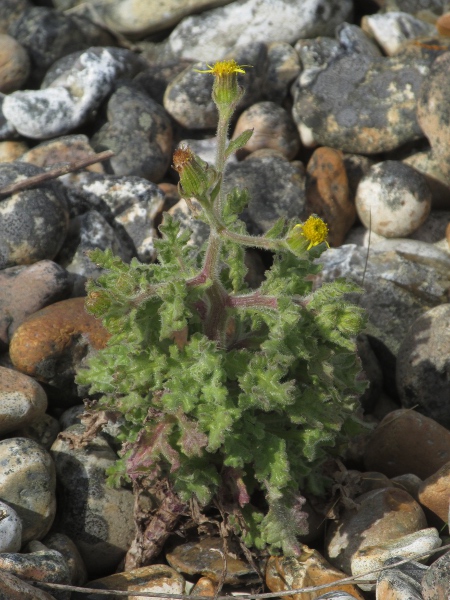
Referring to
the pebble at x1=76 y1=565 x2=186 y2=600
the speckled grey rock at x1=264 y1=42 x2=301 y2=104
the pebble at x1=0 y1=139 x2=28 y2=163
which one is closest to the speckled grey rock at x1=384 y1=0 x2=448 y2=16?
the speckled grey rock at x1=264 y1=42 x2=301 y2=104

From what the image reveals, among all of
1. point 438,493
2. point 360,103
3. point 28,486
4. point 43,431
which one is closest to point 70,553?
point 28,486

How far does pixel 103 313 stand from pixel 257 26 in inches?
179

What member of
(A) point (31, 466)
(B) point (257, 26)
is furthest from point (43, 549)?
(B) point (257, 26)

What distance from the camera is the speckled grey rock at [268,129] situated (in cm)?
627

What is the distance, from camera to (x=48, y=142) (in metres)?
6.12

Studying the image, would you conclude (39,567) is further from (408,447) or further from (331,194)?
(331,194)

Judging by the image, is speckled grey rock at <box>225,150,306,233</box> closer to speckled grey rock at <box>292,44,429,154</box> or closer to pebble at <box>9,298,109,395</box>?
speckled grey rock at <box>292,44,429,154</box>

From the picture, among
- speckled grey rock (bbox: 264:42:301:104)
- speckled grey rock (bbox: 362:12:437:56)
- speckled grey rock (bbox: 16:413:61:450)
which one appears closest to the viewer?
speckled grey rock (bbox: 16:413:61:450)

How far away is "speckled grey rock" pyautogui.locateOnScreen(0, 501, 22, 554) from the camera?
3.50 meters

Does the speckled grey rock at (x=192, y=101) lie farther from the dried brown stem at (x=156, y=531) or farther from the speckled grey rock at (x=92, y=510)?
the dried brown stem at (x=156, y=531)

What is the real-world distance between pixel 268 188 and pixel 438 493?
2.68 m

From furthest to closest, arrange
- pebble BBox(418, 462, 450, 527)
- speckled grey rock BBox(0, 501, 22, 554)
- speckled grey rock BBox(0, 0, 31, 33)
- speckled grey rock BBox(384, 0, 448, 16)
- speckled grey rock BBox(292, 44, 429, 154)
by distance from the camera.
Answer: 1. speckled grey rock BBox(384, 0, 448, 16)
2. speckled grey rock BBox(0, 0, 31, 33)
3. speckled grey rock BBox(292, 44, 429, 154)
4. pebble BBox(418, 462, 450, 527)
5. speckled grey rock BBox(0, 501, 22, 554)

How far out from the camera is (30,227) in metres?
5.10

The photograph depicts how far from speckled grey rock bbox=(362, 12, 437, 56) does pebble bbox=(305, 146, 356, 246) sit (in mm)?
1584
